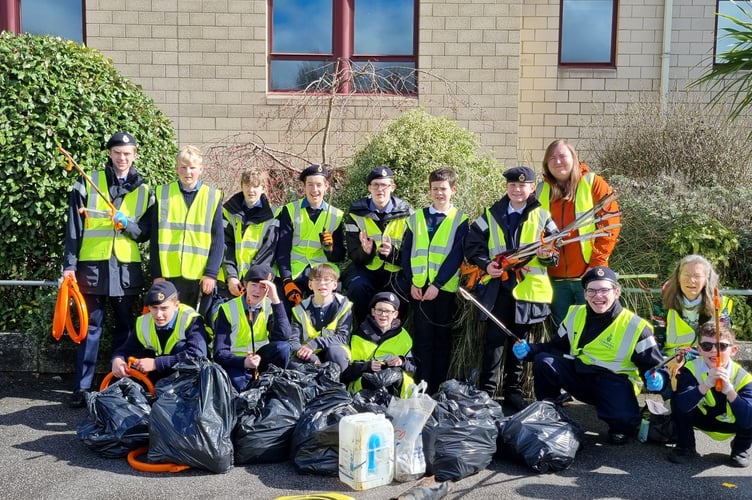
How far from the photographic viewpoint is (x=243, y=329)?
17.5 feet

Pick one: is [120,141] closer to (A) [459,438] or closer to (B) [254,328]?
(B) [254,328]

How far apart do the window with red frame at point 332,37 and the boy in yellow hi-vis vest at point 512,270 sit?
5.96 metres

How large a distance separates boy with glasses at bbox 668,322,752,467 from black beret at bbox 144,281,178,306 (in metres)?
3.43

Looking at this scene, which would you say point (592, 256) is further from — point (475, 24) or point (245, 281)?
point (475, 24)

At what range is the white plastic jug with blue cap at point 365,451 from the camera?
4191mm

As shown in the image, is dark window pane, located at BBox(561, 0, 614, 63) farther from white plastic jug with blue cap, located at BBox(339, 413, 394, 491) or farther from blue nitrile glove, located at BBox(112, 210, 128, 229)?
white plastic jug with blue cap, located at BBox(339, 413, 394, 491)

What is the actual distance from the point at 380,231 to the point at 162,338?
1.82 m

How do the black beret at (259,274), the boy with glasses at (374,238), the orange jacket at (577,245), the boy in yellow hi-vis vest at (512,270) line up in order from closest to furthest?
Answer: the black beret at (259,274), the boy in yellow hi-vis vest at (512,270), the orange jacket at (577,245), the boy with glasses at (374,238)

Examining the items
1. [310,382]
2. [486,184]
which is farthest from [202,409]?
[486,184]

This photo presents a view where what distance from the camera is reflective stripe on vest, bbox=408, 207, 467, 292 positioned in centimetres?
558

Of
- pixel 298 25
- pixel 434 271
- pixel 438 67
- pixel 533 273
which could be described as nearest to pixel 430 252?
pixel 434 271

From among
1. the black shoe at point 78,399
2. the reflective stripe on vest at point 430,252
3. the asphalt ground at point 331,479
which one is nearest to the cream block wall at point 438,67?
the reflective stripe on vest at point 430,252

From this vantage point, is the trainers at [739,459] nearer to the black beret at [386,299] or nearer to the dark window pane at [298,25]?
the black beret at [386,299]

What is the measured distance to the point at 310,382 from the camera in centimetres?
492
